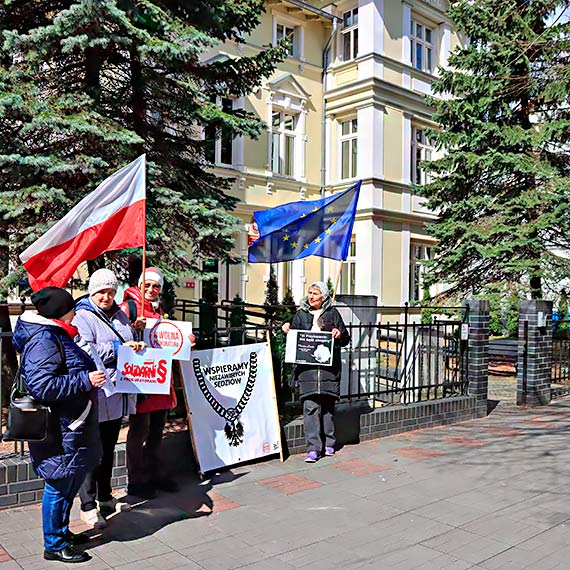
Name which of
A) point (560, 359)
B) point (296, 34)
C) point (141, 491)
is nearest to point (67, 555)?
point (141, 491)

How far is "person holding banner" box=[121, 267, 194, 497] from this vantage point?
17.3 feet

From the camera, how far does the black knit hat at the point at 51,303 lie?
3.96m

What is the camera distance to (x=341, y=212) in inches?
298

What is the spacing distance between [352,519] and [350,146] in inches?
743

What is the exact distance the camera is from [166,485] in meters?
5.60

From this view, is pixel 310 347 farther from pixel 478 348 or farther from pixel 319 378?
pixel 478 348

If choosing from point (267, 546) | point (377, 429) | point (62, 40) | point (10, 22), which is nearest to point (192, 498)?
point (267, 546)

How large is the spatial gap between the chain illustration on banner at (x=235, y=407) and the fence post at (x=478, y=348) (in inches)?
159

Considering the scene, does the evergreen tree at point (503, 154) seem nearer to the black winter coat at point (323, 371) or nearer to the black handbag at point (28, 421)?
the black winter coat at point (323, 371)

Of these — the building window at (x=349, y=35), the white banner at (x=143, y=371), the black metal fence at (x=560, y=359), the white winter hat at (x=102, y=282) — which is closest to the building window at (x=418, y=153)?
the building window at (x=349, y=35)

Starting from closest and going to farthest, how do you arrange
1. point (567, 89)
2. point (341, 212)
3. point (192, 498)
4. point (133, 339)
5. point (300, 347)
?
point (133, 339), point (192, 498), point (300, 347), point (341, 212), point (567, 89)

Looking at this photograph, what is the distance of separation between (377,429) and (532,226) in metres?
9.19

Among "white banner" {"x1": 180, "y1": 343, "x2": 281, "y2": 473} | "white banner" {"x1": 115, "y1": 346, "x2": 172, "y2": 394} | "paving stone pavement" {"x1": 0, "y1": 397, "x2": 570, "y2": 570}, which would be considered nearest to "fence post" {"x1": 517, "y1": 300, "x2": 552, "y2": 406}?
"paving stone pavement" {"x1": 0, "y1": 397, "x2": 570, "y2": 570}

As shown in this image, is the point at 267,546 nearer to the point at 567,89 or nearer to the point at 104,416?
the point at 104,416
